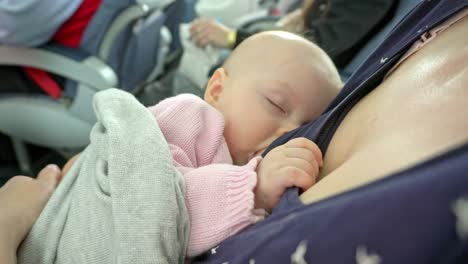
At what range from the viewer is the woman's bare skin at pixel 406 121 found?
453 mm

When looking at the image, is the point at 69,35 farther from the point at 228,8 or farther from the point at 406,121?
the point at 406,121

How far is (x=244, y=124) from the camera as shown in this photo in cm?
85

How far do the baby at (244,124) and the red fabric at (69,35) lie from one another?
85 cm

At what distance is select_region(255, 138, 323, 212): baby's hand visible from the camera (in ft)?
1.96

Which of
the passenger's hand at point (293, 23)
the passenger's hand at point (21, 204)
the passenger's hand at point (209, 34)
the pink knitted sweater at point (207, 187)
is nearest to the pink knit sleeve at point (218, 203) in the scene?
the pink knitted sweater at point (207, 187)

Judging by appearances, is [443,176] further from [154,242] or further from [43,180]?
[43,180]

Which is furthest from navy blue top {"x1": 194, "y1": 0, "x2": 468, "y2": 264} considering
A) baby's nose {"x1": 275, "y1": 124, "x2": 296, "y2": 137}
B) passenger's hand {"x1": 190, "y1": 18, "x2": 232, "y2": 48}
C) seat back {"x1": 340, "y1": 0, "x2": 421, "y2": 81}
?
passenger's hand {"x1": 190, "y1": 18, "x2": 232, "y2": 48}

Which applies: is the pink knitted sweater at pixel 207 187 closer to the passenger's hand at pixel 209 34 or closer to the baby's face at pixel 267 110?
the baby's face at pixel 267 110

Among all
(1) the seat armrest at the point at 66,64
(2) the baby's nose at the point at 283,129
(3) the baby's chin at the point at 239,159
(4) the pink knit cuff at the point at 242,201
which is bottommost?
(1) the seat armrest at the point at 66,64

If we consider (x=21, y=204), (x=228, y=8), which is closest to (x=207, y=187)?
(x=21, y=204)

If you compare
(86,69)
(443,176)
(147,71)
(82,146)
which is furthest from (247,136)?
(147,71)

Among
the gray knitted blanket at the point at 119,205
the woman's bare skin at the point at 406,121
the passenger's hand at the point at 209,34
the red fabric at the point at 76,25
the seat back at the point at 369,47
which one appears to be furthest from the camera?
the passenger's hand at the point at 209,34

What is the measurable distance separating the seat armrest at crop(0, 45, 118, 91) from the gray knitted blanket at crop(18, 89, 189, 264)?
949 mm

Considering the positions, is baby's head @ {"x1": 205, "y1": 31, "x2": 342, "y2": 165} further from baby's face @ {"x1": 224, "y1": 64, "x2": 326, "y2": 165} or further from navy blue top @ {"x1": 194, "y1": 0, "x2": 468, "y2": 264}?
navy blue top @ {"x1": 194, "y1": 0, "x2": 468, "y2": 264}
